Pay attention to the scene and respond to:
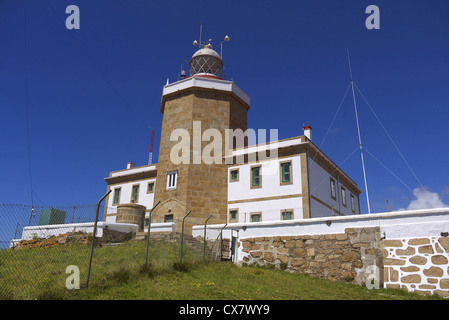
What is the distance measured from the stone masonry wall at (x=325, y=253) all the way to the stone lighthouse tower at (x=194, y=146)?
6.91 m

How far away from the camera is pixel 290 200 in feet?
67.4

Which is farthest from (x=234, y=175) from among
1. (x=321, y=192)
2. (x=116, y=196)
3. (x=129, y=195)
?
(x=116, y=196)

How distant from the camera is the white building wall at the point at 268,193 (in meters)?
20.5

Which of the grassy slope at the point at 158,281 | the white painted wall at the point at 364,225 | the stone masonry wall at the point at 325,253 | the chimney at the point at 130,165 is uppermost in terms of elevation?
the chimney at the point at 130,165

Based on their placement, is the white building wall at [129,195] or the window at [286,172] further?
the white building wall at [129,195]

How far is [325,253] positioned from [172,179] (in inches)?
491

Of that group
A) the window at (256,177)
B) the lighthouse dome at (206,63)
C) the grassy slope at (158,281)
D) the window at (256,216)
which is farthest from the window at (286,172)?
the lighthouse dome at (206,63)

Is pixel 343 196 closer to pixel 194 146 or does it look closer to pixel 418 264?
pixel 194 146

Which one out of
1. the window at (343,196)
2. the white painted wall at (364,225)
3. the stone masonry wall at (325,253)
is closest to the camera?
the white painted wall at (364,225)

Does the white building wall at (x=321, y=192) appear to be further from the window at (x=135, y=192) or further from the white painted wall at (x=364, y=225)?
the window at (x=135, y=192)

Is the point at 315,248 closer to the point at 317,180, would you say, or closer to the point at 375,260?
the point at 375,260

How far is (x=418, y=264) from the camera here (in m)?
11.7

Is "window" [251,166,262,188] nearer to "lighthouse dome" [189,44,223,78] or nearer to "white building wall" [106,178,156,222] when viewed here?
"white building wall" [106,178,156,222]

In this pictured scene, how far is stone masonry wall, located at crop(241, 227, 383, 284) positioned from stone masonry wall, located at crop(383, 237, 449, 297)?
451 mm
